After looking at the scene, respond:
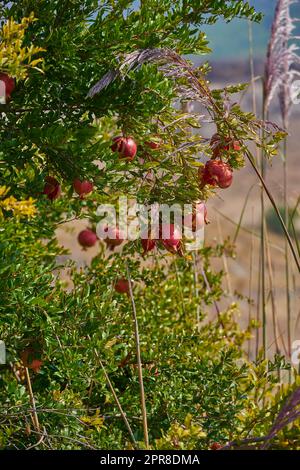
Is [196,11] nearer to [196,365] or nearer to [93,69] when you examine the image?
[93,69]

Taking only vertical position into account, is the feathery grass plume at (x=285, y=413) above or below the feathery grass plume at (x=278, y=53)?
below

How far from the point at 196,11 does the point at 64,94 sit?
1.15 ft

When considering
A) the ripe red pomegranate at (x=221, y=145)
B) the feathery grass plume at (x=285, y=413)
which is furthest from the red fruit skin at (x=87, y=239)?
the feathery grass plume at (x=285, y=413)

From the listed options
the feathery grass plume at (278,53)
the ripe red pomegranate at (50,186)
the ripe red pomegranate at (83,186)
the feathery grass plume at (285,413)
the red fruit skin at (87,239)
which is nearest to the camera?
the feathery grass plume at (285,413)

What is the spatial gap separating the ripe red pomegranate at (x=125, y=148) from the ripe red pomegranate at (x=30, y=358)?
0.47 m

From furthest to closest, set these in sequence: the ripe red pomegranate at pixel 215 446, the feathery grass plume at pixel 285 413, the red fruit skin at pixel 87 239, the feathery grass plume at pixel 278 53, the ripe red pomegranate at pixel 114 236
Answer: the red fruit skin at pixel 87 239 → the feathery grass plume at pixel 278 53 → the ripe red pomegranate at pixel 114 236 → the ripe red pomegranate at pixel 215 446 → the feathery grass plume at pixel 285 413

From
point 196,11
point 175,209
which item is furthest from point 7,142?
point 196,11

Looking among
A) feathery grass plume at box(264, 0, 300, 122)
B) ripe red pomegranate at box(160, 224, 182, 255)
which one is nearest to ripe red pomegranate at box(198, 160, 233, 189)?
ripe red pomegranate at box(160, 224, 182, 255)

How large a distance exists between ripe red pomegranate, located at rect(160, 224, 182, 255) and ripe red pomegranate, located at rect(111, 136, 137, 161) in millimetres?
173

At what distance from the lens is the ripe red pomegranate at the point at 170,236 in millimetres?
1721

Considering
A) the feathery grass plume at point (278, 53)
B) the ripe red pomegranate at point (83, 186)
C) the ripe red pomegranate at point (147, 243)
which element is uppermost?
the feathery grass plume at point (278, 53)

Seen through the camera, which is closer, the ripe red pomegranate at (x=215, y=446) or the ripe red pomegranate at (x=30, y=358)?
the ripe red pomegranate at (x=215, y=446)

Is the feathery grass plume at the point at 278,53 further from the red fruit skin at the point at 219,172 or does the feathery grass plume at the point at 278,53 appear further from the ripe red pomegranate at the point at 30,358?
the ripe red pomegranate at the point at 30,358

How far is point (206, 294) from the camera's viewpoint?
2.70 meters
